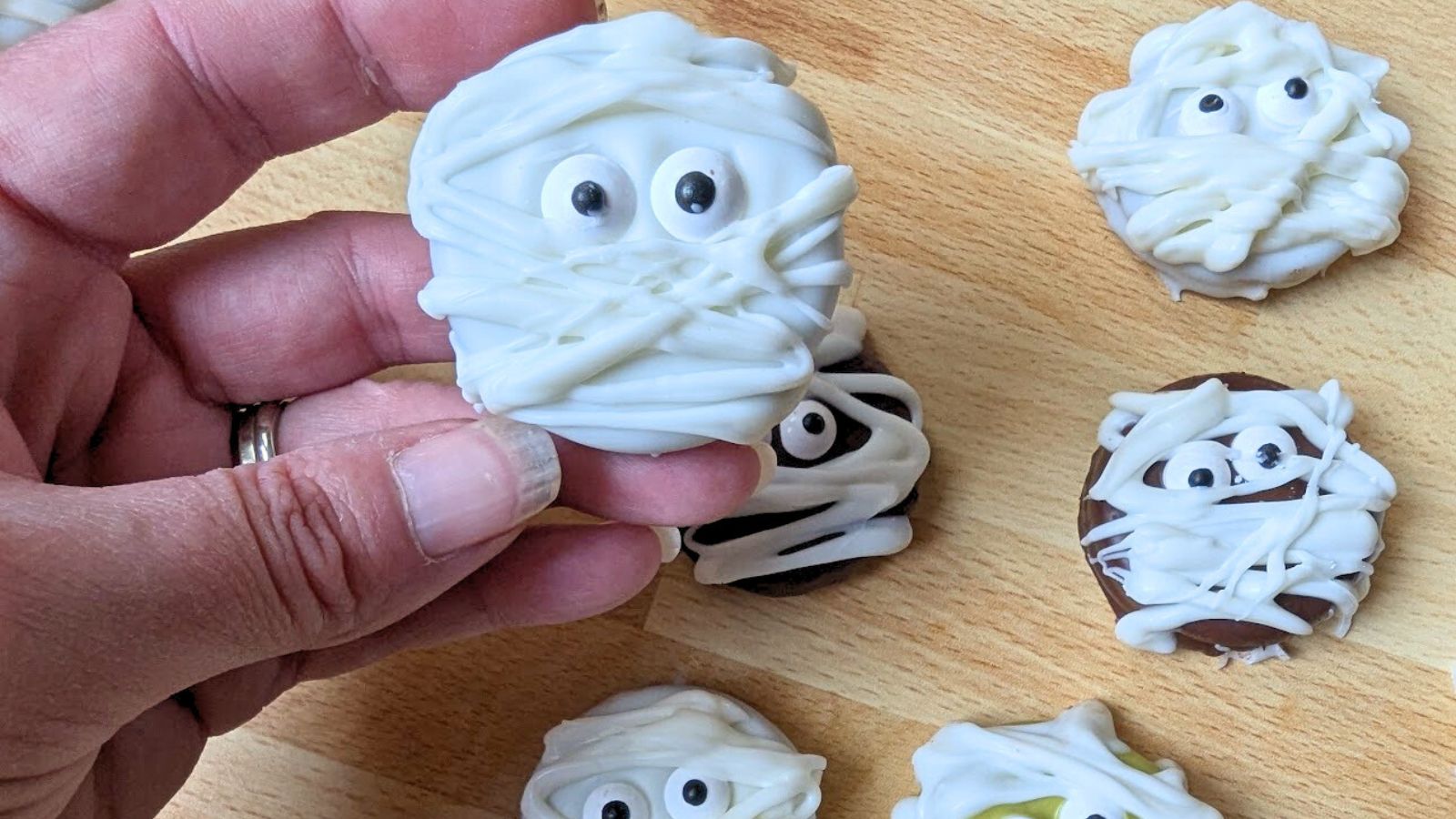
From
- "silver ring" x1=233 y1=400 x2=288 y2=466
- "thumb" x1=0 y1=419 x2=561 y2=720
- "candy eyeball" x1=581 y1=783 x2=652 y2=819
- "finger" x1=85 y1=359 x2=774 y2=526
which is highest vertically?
"thumb" x1=0 y1=419 x2=561 y2=720

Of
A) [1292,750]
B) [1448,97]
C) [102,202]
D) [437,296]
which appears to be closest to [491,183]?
[437,296]

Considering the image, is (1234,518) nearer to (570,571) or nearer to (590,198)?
(570,571)

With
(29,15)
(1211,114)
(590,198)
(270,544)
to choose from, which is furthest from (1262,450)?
(29,15)

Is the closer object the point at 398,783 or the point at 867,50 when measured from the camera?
the point at 398,783

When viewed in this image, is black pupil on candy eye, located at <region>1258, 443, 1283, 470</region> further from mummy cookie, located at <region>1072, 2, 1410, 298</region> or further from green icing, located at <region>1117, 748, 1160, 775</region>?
green icing, located at <region>1117, 748, 1160, 775</region>

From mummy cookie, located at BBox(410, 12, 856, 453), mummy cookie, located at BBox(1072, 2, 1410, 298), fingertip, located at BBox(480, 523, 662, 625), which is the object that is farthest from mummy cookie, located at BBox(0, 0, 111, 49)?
mummy cookie, located at BBox(1072, 2, 1410, 298)

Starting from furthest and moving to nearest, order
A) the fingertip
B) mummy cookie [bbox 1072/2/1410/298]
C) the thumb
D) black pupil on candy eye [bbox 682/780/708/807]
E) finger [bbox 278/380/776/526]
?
mummy cookie [bbox 1072/2/1410/298]
black pupil on candy eye [bbox 682/780/708/807]
the fingertip
finger [bbox 278/380/776/526]
the thumb

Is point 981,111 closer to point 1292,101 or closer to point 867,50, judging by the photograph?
point 867,50

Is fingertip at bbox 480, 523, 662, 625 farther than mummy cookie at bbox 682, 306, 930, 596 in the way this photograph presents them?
No
